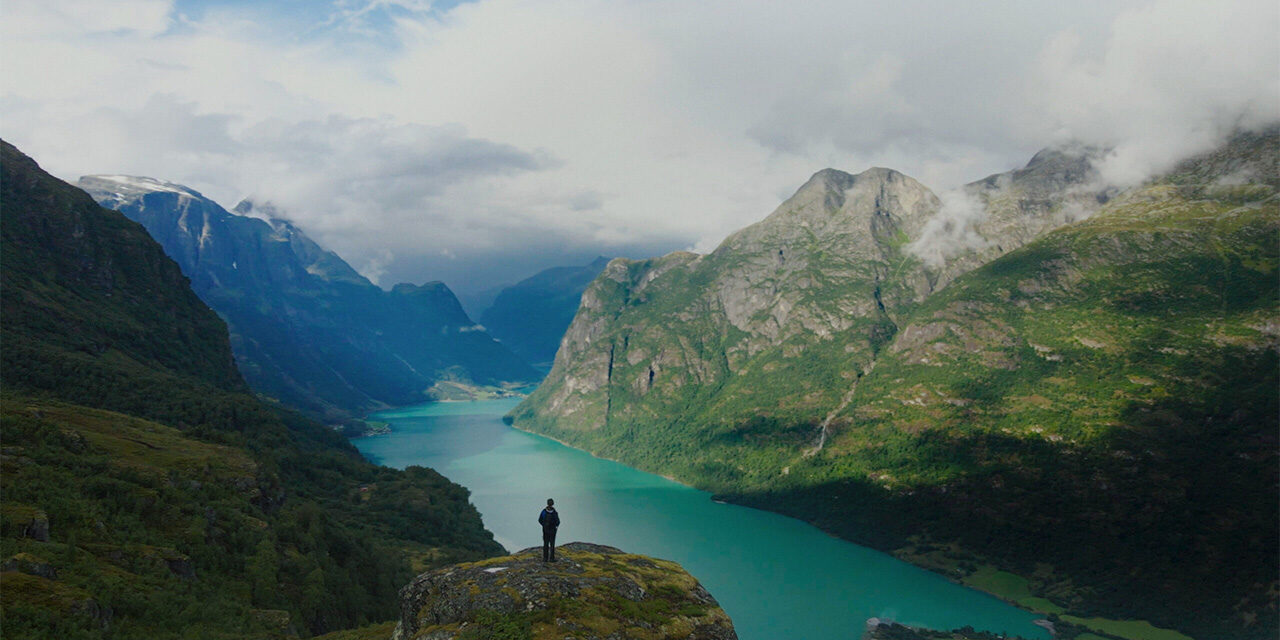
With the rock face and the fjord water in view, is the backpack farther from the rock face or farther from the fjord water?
the fjord water

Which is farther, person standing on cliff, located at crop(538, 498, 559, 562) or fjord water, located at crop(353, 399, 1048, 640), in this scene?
fjord water, located at crop(353, 399, 1048, 640)

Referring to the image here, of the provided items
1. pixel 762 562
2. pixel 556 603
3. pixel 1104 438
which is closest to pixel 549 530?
pixel 556 603

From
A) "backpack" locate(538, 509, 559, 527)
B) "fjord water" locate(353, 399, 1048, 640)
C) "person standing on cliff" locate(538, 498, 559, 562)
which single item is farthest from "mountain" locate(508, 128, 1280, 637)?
"backpack" locate(538, 509, 559, 527)

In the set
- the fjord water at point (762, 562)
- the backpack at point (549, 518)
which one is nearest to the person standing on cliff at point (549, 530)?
the backpack at point (549, 518)

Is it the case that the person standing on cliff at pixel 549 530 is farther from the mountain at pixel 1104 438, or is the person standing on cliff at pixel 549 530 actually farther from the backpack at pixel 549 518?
the mountain at pixel 1104 438

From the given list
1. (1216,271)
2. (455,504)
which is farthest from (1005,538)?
(455,504)

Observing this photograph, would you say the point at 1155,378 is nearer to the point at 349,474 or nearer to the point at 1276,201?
the point at 1276,201
